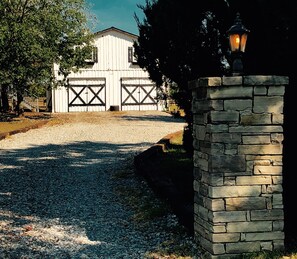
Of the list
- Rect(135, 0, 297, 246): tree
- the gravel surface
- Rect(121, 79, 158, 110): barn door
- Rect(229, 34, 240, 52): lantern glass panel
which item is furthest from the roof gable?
Rect(229, 34, 240, 52): lantern glass panel

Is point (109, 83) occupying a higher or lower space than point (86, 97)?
higher

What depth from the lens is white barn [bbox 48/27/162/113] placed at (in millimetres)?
30578

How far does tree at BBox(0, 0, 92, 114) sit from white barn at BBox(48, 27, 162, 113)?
581 centimetres

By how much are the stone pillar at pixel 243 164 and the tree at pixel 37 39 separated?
55.9ft

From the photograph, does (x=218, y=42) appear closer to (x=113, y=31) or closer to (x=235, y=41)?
(x=235, y=41)

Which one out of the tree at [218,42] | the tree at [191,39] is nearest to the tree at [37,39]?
the tree at [218,42]

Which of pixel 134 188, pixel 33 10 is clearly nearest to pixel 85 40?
pixel 33 10

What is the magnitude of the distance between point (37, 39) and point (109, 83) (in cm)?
1023

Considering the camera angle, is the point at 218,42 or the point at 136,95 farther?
the point at 136,95

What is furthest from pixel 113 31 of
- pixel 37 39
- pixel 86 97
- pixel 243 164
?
pixel 243 164

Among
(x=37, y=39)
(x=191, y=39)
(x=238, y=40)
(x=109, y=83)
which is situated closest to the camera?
(x=238, y=40)

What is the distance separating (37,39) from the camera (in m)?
21.5

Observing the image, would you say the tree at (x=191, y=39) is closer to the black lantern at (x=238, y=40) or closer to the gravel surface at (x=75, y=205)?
the black lantern at (x=238, y=40)

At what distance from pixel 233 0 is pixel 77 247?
417 cm
